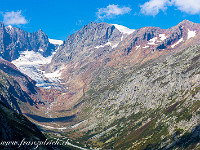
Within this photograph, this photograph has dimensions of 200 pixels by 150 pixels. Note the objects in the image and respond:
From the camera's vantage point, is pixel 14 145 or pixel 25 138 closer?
pixel 14 145

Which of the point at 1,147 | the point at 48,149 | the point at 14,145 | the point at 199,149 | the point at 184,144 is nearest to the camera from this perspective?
the point at 1,147

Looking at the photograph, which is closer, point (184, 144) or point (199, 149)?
point (199, 149)

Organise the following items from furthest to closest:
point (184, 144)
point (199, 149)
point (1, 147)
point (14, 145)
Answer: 1. point (184, 144)
2. point (199, 149)
3. point (14, 145)
4. point (1, 147)

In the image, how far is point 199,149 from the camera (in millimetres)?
161625

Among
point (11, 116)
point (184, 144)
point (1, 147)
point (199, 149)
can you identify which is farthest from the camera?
point (184, 144)

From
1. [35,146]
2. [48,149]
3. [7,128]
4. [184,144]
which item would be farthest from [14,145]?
[184,144]

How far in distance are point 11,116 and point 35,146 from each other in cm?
2987

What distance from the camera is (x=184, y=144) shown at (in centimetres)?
18812

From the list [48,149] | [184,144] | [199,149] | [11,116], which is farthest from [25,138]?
[184,144]

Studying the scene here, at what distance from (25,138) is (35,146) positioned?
691cm

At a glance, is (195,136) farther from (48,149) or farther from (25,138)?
(25,138)

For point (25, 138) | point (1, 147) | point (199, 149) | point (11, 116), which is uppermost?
point (11, 116)

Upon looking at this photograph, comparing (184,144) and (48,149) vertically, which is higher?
(48,149)

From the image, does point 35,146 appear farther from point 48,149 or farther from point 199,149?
point 199,149
